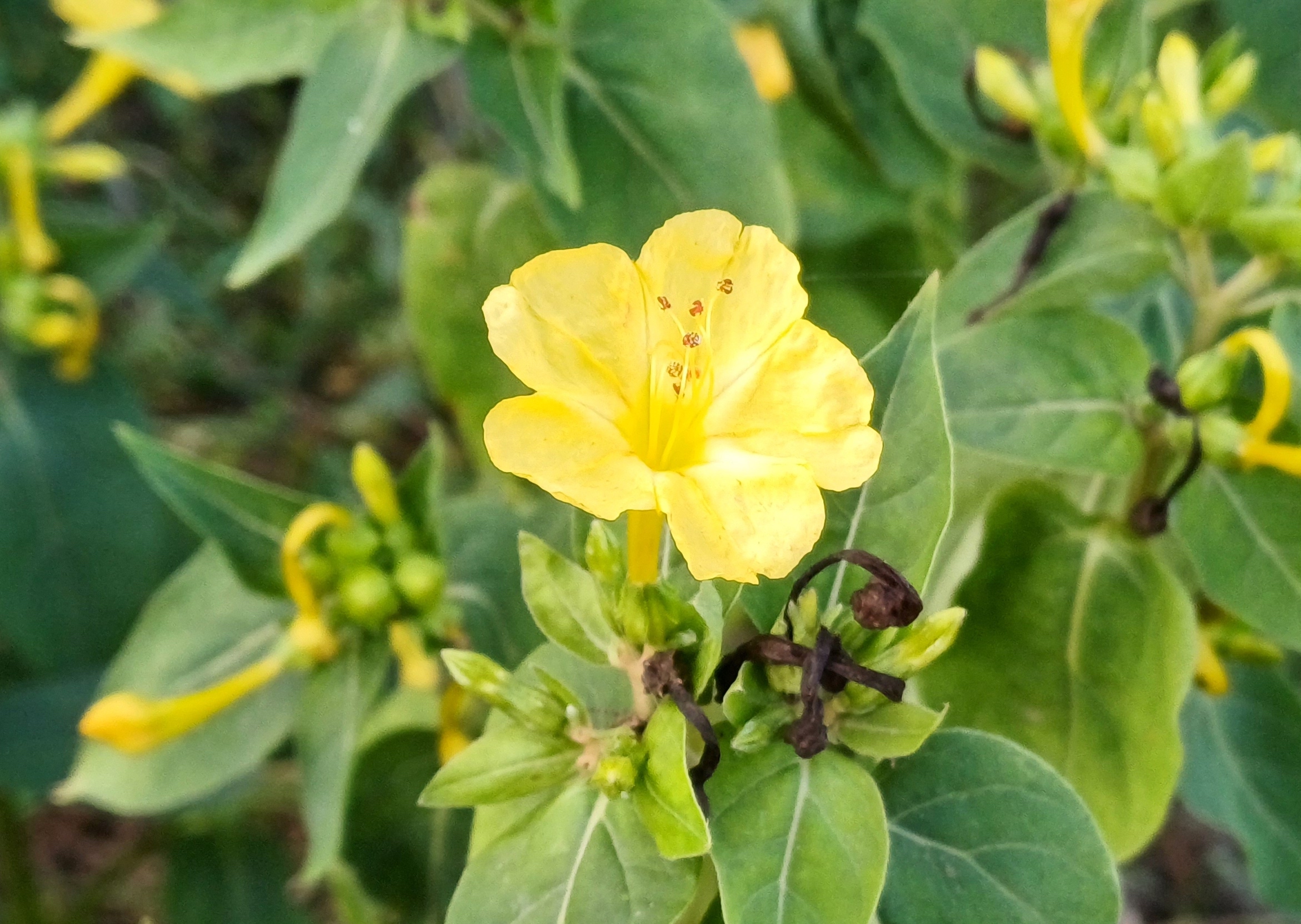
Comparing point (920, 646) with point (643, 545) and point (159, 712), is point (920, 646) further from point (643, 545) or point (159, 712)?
point (159, 712)

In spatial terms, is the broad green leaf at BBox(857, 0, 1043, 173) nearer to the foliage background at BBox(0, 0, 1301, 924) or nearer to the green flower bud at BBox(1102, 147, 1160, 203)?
the foliage background at BBox(0, 0, 1301, 924)

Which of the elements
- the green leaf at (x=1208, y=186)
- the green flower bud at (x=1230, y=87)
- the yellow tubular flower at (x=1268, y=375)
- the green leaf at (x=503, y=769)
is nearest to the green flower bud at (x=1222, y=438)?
the yellow tubular flower at (x=1268, y=375)

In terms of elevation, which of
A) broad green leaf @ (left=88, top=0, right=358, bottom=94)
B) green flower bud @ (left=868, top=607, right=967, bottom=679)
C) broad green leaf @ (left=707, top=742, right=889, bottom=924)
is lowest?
broad green leaf @ (left=707, top=742, right=889, bottom=924)

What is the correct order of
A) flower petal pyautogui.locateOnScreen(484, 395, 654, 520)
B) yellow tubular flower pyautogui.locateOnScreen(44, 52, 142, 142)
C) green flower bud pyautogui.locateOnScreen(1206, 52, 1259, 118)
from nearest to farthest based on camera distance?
flower petal pyautogui.locateOnScreen(484, 395, 654, 520) < green flower bud pyautogui.locateOnScreen(1206, 52, 1259, 118) < yellow tubular flower pyautogui.locateOnScreen(44, 52, 142, 142)

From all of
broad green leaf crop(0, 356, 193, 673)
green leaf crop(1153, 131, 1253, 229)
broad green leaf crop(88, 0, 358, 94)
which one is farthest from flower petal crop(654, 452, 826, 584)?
broad green leaf crop(0, 356, 193, 673)

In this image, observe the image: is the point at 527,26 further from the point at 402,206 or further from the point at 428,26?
the point at 402,206

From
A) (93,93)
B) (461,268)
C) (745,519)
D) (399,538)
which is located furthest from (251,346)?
(745,519)

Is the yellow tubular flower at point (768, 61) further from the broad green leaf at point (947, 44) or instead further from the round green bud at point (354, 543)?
the round green bud at point (354, 543)
